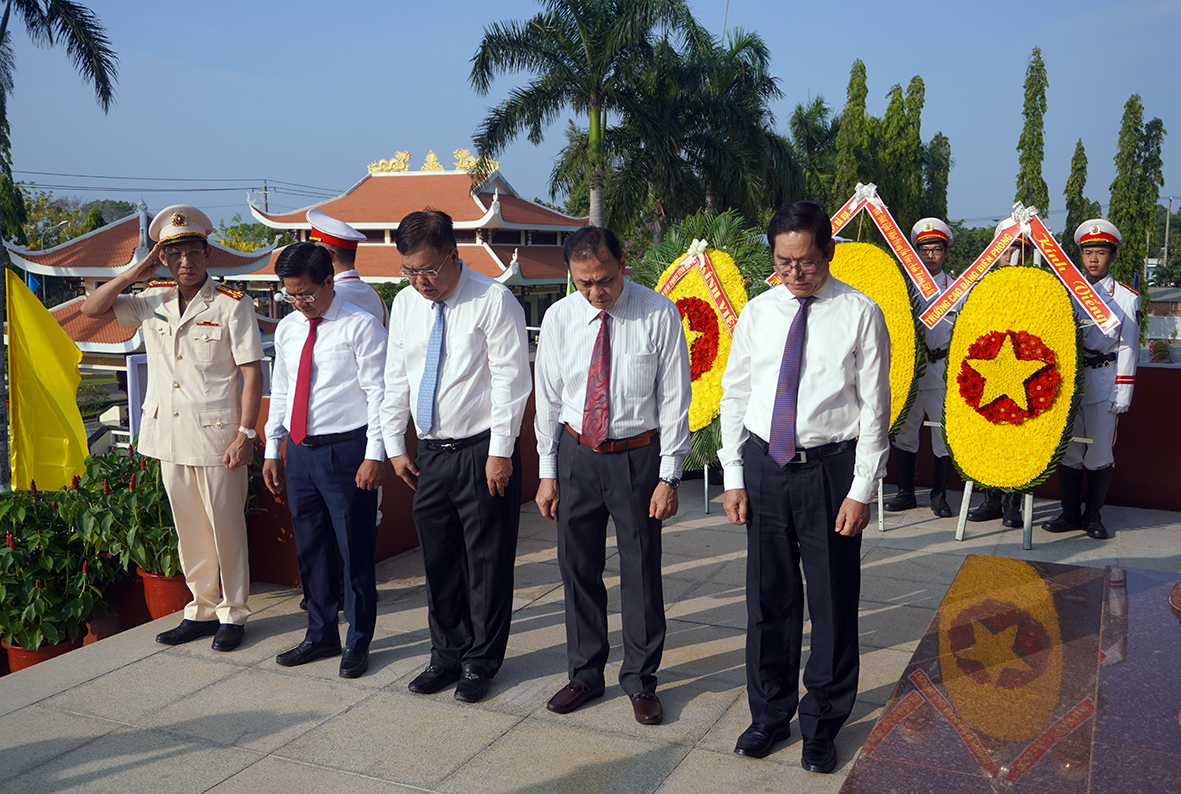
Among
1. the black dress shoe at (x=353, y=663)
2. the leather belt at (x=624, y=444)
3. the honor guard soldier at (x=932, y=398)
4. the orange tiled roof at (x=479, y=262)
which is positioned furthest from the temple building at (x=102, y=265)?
the leather belt at (x=624, y=444)

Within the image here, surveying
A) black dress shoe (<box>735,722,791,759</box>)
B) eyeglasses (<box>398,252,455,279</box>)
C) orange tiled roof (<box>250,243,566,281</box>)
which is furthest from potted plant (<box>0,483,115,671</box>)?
orange tiled roof (<box>250,243,566,281</box>)

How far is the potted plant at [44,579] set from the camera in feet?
13.7

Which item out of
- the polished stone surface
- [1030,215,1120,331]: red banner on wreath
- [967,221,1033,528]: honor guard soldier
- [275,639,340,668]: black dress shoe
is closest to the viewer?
the polished stone surface

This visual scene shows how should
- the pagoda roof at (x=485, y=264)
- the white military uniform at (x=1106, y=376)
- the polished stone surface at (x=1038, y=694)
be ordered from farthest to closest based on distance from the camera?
the pagoda roof at (x=485, y=264)
the white military uniform at (x=1106, y=376)
the polished stone surface at (x=1038, y=694)

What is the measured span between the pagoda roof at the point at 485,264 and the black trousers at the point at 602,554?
25.9 meters

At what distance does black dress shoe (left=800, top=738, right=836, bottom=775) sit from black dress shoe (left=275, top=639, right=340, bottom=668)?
2005 mm

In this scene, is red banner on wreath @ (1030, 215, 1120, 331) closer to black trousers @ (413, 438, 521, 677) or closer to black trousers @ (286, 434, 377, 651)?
black trousers @ (413, 438, 521, 677)

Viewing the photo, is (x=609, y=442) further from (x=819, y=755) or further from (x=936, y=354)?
(x=936, y=354)

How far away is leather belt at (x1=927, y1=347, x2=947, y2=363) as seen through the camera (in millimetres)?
6113

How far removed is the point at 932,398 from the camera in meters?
6.23

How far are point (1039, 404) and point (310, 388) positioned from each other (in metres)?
3.98

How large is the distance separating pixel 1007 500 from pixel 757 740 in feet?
12.4

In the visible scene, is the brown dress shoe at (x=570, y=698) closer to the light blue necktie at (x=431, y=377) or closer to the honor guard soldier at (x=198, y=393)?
the light blue necktie at (x=431, y=377)

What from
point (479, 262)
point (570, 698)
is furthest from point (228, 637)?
point (479, 262)
